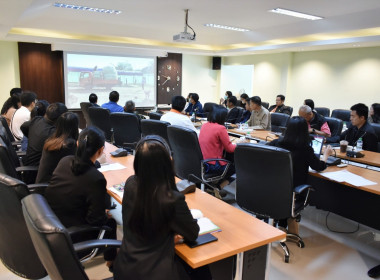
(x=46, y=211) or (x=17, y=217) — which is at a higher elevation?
(x=46, y=211)

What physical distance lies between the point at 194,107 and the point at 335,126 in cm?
363

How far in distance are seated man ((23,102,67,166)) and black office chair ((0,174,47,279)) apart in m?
1.46

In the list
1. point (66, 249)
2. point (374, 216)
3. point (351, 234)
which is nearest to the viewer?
point (66, 249)

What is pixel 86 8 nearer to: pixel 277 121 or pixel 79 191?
pixel 277 121

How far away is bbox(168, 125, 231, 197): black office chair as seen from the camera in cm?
310

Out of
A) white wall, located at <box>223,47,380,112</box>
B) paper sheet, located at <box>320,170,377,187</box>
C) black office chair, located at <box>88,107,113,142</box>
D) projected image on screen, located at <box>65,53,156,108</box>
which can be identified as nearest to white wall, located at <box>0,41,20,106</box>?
projected image on screen, located at <box>65,53,156,108</box>

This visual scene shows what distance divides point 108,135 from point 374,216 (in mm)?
4295

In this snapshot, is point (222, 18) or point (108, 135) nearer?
point (108, 135)

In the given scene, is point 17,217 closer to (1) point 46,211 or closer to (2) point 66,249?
(1) point 46,211

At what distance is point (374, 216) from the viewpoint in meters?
2.92

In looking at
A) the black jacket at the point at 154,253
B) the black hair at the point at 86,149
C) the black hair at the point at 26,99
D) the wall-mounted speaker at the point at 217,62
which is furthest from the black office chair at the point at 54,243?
the wall-mounted speaker at the point at 217,62

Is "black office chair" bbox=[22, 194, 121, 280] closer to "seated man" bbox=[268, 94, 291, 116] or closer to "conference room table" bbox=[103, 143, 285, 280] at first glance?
"conference room table" bbox=[103, 143, 285, 280]

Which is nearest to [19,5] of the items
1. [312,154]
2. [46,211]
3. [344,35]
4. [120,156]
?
Answer: [120,156]

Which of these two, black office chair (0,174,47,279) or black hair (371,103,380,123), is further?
black hair (371,103,380,123)
